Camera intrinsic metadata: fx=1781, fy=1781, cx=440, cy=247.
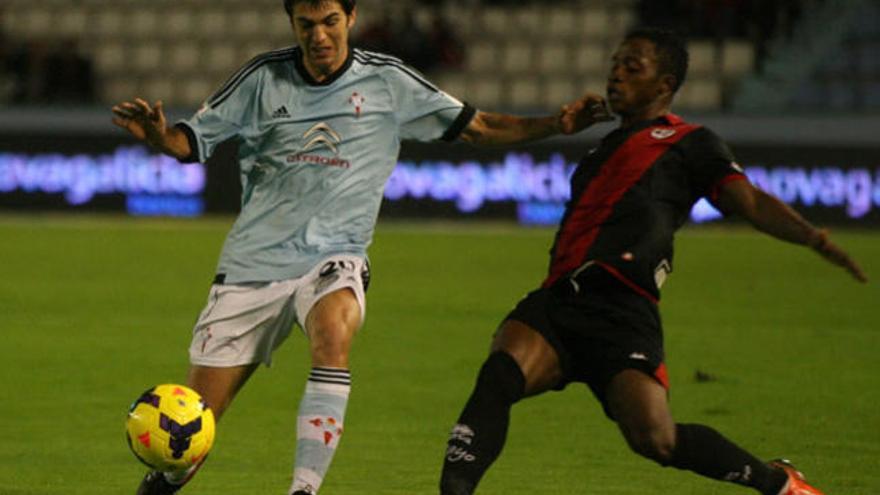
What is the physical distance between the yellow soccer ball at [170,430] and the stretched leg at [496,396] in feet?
2.86

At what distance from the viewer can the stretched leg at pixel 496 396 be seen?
Result: 225 inches

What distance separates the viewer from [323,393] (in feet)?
19.7

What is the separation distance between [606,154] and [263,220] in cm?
125

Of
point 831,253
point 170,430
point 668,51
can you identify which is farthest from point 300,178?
point 831,253

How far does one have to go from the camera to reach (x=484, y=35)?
24.8 meters

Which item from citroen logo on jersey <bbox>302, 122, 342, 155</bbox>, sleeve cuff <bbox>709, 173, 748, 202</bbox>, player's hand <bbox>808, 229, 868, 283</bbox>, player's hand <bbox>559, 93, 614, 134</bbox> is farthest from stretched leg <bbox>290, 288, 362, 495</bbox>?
player's hand <bbox>808, 229, 868, 283</bbox>

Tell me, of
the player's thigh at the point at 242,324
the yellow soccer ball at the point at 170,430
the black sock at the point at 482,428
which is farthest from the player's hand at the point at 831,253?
the yellow soccer ball at the point at 170,430

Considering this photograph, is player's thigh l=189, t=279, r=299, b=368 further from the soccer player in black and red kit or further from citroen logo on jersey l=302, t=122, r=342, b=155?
the soccer player in black and red kit

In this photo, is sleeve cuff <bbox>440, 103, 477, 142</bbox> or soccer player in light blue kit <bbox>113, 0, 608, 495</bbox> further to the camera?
sleeve cuff <bbox>440, 103, 477, 142</bbox>

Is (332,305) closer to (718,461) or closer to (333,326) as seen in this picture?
(333,326)

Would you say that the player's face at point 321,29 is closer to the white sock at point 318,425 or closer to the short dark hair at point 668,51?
the short dark hair at point 668,51

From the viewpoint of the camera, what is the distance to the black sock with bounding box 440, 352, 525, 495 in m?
5.70

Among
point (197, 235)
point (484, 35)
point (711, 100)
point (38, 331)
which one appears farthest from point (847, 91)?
point (38, 331)

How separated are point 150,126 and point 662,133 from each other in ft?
5.86
